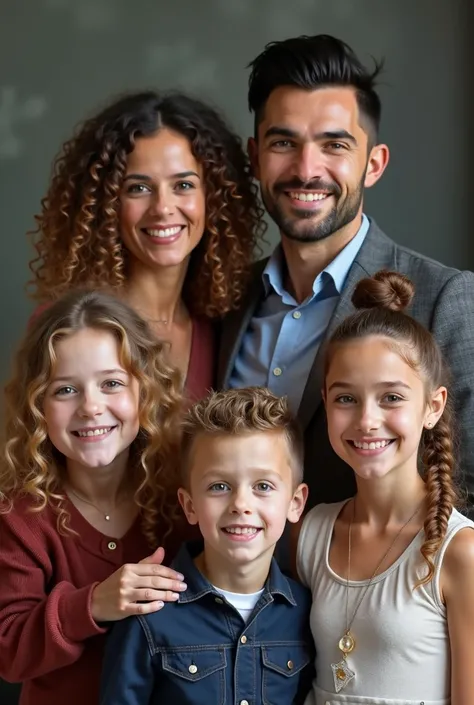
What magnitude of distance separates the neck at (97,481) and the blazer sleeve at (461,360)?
71cm

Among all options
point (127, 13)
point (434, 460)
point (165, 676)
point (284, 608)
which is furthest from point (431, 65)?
point (165, 676)

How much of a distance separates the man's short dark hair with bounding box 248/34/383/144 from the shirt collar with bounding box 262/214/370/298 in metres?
0.28

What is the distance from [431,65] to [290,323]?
1068 millimetres

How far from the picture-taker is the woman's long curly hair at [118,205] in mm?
2455

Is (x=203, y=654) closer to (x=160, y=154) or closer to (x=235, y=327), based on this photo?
(x=235, y=327)

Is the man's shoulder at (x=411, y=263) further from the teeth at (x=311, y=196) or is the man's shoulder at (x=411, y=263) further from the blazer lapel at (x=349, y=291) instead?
the teeth at (x=311, y=196)

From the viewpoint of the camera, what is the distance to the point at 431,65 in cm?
296

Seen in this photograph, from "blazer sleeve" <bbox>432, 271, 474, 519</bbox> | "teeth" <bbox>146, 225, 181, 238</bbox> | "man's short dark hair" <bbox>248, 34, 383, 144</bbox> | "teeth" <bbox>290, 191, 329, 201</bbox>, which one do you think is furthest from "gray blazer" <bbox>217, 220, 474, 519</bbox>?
"teeth" <bbox>146, 225, 181, 238</bbox>

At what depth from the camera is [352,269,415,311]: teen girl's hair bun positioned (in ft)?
6.51

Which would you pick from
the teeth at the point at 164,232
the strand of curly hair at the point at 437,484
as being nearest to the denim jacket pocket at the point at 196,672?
the strand of curly hair at the point at 437,484

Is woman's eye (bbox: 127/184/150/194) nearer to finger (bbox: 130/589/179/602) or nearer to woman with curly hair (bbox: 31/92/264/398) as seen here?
woman with curly hair (bbox: 31/92/264/398)

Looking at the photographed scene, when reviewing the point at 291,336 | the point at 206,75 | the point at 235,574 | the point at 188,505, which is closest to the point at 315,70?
the point at 291,336

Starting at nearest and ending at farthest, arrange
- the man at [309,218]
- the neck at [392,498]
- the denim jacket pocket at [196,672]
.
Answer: the denim jacket pocket at [196,672] → the neck at [392,498] → the man at [309,218]

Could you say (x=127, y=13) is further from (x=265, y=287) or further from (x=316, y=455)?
(x=316, y=455)
